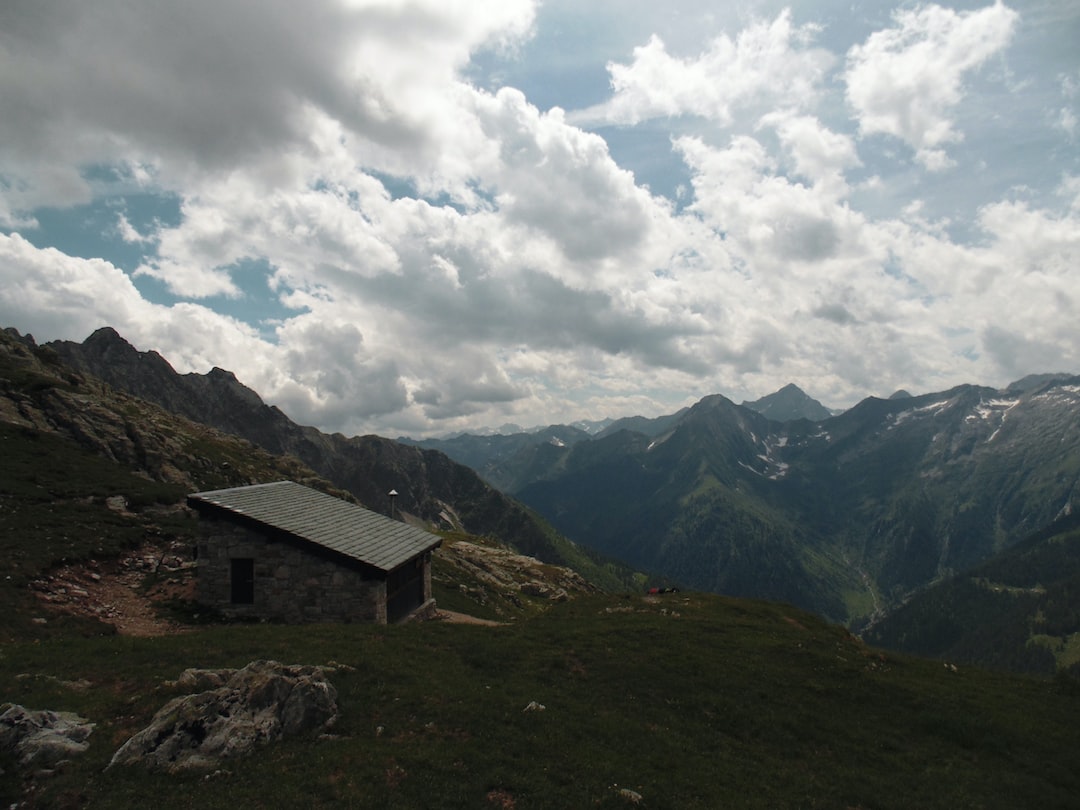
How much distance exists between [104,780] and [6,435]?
166ft

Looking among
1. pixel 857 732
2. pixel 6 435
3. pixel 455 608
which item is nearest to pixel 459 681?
pixel 857 732

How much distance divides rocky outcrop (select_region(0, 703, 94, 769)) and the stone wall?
47.8 ft

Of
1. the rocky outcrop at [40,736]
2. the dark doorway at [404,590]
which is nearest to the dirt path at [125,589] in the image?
the dark doorway at [404,590]

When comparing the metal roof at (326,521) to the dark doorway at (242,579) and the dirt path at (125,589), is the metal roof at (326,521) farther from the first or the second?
the dirt path at (125,589)

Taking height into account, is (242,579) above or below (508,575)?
above

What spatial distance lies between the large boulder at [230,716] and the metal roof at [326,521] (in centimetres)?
1234

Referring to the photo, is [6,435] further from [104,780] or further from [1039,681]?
[1039,681]

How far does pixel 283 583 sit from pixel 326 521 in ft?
15.7

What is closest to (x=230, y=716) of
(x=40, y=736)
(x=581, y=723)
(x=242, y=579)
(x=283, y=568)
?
(x=40, y=736)

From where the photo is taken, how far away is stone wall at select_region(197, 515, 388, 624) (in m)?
30.2

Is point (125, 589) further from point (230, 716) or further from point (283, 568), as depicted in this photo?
point (230, 716)

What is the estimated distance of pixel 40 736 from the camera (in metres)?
14.7

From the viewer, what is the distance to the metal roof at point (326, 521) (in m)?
30.7

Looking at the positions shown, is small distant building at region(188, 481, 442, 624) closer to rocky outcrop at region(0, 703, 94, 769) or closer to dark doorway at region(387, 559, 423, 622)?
dark doorway at region(387, 559, 423, 622)
